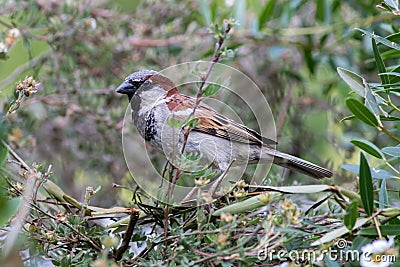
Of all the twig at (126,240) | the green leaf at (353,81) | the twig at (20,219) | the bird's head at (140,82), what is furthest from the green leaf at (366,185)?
the bird's head at (140,82)

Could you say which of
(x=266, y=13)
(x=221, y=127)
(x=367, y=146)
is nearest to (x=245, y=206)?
(x=367, y=146)

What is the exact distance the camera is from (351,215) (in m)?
1.20

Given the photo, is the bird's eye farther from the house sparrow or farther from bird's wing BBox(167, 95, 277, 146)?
bird's wing BBox(167, 95, 277, 146)

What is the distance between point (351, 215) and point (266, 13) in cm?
191

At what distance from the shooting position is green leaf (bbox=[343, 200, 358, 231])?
118 cm

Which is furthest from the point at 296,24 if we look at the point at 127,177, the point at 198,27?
the point at 127,177

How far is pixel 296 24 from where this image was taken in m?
3.62

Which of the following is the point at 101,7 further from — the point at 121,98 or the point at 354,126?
the point at 354,126

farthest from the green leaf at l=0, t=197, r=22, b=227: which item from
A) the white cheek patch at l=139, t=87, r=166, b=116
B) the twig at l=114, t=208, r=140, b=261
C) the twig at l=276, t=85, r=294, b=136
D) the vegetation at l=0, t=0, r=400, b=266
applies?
the twig at l=276, t=85, r=294, b=136

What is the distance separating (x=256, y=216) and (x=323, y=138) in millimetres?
2120

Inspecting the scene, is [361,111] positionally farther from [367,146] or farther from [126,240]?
[126,240]

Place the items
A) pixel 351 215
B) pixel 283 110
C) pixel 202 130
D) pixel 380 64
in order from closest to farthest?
1. pixel 351 215
2. pixel 380 64
3. pixel 202 130
4. pixel 283 110

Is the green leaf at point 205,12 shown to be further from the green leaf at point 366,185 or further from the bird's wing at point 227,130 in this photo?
the green leaf at point 366,185

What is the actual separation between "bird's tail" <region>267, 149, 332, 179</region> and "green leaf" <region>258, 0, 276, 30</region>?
37.3 inches
